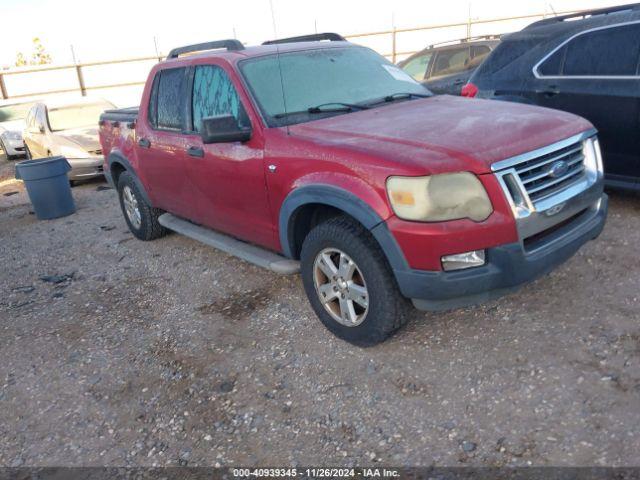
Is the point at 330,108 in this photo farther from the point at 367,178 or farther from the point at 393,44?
the point at 393,44

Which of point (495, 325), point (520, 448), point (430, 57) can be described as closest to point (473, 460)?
point (520, 448)

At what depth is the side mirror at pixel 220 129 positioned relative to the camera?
3559 millimetres

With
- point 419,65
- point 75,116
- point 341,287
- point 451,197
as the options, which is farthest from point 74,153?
point 451,197

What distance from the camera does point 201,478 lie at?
2617 millimetres

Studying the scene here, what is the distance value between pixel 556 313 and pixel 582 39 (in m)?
2.99

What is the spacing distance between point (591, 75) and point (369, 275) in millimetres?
3408

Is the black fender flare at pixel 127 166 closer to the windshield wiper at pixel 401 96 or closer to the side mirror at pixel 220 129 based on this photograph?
the side mirror at pixel 220 129

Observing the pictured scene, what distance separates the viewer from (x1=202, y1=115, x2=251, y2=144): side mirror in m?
3.56

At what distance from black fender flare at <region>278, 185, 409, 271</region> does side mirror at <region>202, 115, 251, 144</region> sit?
571mm

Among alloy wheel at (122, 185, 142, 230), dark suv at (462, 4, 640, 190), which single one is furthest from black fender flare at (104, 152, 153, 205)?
dark suv at (462, 4, 640, 190)

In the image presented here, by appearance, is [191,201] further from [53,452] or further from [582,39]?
[582,39]

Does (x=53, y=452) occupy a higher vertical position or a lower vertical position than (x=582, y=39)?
lower

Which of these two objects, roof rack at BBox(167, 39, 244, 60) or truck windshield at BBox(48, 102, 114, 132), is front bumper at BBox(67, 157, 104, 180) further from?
roof rack at BBox(167, 39, 244, 60)

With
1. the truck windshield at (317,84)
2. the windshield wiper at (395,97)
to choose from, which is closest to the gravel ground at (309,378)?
the truck windshield at (317,84)
